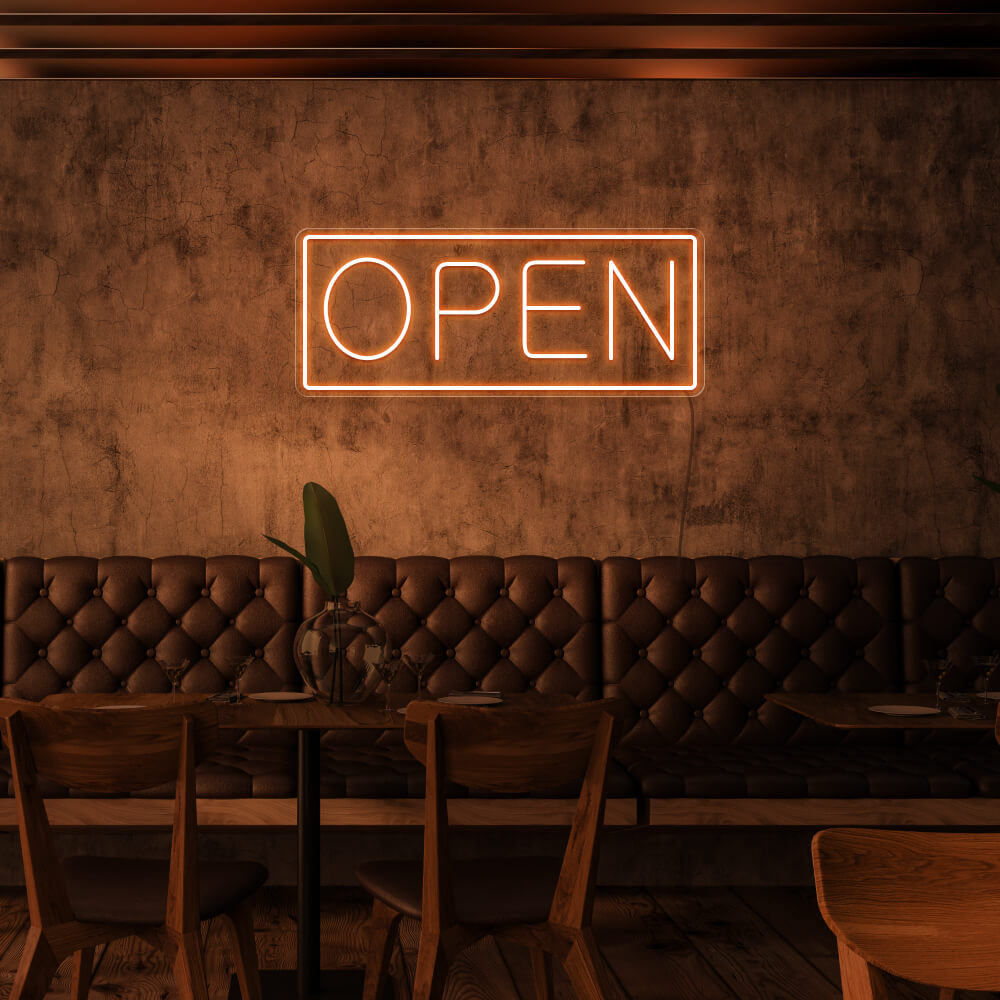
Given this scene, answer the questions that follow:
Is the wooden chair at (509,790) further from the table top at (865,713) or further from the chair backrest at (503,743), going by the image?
the table top at (865,713)

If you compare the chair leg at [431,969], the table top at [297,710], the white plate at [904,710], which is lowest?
the chair leg at [431,969]

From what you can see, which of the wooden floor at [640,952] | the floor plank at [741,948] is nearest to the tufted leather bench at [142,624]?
the wooden floor at [640,952]

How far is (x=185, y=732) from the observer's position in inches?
71.3

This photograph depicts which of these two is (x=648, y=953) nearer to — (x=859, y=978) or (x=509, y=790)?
(x=509, y=790)

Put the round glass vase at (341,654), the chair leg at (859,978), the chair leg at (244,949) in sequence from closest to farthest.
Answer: the chair leg at (859,978), the chair leg at (244,949), the round glass vase at (341,654)

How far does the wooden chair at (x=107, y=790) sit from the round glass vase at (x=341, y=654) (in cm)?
52

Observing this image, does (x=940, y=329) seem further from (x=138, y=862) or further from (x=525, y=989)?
(x=138, y=862)

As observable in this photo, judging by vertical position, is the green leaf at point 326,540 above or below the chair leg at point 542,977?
above

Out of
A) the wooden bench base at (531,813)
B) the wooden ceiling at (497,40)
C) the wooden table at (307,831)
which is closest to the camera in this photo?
the wooden table at (307,831)

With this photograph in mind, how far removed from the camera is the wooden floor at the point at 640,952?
96.4 inches

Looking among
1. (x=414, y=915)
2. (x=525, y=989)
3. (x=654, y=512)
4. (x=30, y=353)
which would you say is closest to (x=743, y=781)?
(x=525, y=989)

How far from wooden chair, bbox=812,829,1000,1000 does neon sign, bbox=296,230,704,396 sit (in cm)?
276

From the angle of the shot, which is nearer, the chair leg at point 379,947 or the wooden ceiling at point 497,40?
the chair leg at point 379,947

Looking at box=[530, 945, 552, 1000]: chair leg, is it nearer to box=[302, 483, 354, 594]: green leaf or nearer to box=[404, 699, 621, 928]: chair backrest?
box=[404, 699, 621, 928]: chair backrest
